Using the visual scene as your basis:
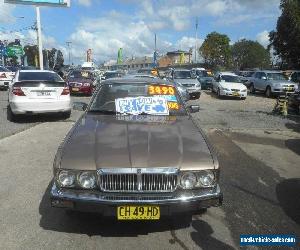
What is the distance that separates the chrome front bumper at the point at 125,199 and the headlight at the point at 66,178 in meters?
0.06

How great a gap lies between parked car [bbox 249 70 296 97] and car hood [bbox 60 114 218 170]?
17697 millimetres

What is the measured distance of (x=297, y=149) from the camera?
29.0 feet

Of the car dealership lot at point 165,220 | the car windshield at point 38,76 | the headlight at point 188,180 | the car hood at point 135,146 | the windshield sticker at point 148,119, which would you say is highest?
the car windshield at point 38,76

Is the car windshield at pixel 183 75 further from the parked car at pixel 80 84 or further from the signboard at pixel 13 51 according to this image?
the signboard at pixel 13 51

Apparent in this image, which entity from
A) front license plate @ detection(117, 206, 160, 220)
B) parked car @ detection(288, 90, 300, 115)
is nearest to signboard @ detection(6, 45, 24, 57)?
parked car @ detection(288, 90, 300, 115)

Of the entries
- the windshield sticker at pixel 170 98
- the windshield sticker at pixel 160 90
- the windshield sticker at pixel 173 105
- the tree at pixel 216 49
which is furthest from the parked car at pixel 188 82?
the tree at pixel 216 49

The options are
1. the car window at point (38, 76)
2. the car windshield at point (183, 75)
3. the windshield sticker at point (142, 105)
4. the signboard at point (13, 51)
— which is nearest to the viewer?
the windshield sticker at point (142, 105)

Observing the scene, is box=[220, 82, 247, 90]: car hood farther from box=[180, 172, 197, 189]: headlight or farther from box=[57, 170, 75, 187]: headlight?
box=[57, 170, 75, 187]: headlight

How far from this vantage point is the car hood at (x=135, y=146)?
3.73 meters

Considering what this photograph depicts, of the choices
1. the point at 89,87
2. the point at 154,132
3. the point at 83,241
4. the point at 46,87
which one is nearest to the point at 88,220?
the point at 83,241

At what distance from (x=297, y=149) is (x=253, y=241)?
18.1 ft

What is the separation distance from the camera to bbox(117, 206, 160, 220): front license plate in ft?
11.9

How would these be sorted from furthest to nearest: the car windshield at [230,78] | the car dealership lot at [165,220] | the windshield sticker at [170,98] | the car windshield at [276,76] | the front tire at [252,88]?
the front tire at [252,88], the car windshield at [276,76], the car windshield at [230,78], the windshield sticker at [170,98], the car dealership lot at [165,220]

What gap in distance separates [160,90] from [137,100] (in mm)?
514
